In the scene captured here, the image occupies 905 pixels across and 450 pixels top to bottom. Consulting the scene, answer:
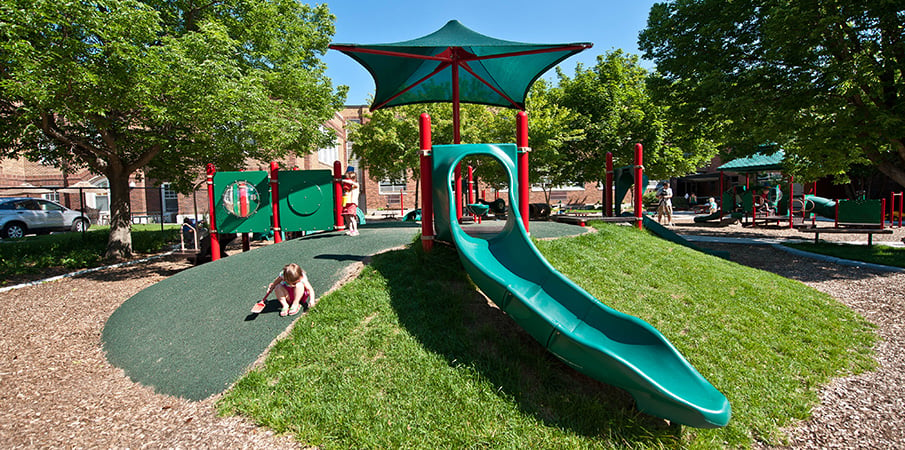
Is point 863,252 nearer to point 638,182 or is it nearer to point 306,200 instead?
point 638,182

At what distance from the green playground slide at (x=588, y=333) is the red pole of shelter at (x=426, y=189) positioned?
0.87 meters

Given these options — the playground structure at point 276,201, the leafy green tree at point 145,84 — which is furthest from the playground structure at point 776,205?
the leafy green tree at point 145,84

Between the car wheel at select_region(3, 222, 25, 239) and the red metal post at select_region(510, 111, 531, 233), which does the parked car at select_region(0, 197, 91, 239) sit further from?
the red metal post at select_region(510, 111, 531, 233)

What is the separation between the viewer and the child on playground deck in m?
5.29

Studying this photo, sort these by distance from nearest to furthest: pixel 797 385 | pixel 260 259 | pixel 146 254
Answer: pixel 797 385 < pixel 260 259 < pixel 146 254

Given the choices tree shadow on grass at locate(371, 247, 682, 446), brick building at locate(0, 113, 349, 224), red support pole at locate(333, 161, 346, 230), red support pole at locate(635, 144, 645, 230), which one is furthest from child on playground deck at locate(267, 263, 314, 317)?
brick building at locate(0, 113, 349, 224)

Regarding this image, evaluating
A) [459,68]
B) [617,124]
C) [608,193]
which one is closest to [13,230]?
[459,68]

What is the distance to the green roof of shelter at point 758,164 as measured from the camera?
23336 millimetres

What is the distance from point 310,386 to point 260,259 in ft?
13.2

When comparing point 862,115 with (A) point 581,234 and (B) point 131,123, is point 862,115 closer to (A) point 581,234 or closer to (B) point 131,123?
(A) point 581,234

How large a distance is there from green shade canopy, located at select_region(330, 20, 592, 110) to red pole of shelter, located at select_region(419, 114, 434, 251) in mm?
2304

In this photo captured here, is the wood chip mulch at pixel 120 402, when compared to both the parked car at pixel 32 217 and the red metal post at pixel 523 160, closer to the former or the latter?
the red metal post at pixel 523 160

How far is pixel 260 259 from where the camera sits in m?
7.50

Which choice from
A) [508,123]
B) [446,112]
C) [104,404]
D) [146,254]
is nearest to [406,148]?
[446,112]
